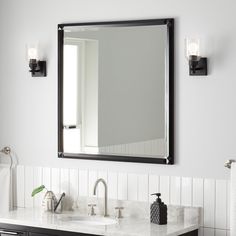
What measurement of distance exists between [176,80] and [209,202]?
2.67ft

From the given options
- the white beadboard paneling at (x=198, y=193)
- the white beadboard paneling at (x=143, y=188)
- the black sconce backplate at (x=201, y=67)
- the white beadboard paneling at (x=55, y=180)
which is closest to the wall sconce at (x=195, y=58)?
the black sconce backplate at (x=201, y=67)

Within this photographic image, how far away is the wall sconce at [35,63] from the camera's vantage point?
4.92m

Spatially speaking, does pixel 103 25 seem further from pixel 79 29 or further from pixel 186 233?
pixel 186 233

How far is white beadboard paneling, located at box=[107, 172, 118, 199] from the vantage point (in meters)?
4.71

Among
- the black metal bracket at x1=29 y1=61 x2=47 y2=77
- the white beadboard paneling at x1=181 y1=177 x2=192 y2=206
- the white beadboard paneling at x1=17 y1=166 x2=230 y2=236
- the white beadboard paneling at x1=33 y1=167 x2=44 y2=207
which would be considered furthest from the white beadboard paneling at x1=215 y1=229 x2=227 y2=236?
the black metal bracket at x1=29 y1=61 x2=47 y2=77

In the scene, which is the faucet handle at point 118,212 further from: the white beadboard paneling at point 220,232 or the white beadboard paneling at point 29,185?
the white beadboard paneling at point 29,185

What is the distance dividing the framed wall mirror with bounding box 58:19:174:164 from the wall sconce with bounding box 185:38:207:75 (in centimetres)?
18

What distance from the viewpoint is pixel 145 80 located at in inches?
179

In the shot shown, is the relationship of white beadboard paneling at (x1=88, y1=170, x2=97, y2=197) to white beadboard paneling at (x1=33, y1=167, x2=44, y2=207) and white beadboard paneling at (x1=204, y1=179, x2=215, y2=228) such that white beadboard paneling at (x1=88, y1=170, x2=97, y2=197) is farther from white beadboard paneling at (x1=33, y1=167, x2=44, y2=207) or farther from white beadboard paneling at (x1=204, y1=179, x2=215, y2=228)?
white beadboard paneling at (x1=204, y1=179, x2=215, y2=228)

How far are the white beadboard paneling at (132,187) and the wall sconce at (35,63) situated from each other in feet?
3.34

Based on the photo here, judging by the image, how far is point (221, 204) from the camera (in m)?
4.30

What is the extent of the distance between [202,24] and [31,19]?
139 cm

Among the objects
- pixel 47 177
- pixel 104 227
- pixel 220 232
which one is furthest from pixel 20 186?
pixel 220 232

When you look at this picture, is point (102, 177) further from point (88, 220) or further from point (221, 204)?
point (221, 204)
